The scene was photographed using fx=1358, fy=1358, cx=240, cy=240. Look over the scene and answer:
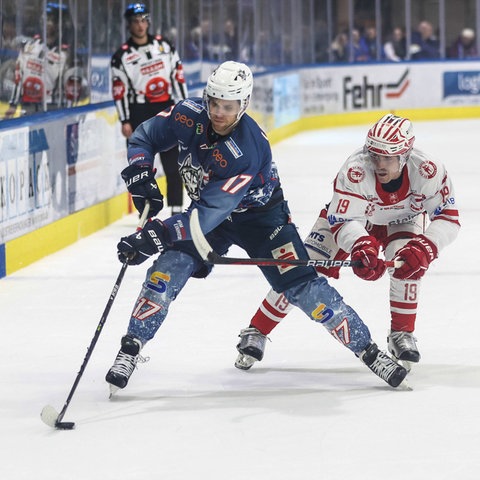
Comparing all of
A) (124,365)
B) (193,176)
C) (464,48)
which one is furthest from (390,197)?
(464,48)

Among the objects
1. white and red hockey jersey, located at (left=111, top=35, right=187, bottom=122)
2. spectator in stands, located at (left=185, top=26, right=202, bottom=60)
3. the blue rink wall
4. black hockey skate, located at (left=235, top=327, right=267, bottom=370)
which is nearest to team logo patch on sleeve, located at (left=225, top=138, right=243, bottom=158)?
black hockey skate, located at (left=235, top=327, right=267, bottom=370)

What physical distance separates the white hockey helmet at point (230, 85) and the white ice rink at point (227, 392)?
1.04 m

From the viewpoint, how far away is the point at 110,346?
5648mm

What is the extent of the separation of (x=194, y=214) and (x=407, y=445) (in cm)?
101

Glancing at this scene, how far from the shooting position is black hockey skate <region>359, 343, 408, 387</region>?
4.75 metres

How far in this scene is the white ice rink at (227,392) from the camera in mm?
3887

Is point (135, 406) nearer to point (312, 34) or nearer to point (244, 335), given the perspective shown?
point (244, 335)

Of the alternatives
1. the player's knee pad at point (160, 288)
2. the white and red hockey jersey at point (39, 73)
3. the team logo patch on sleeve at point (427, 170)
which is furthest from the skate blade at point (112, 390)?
the white and red hockey jersey at point (39, 73)

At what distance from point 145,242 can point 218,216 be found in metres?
0.26

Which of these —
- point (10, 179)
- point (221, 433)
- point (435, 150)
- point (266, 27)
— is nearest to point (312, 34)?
point (266, 27)

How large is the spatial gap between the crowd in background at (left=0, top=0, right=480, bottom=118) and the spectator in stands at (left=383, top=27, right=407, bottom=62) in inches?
0.6

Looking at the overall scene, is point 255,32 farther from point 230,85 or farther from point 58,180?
point 230,85

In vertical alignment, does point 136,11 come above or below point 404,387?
above

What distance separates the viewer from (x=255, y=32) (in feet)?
57.5
